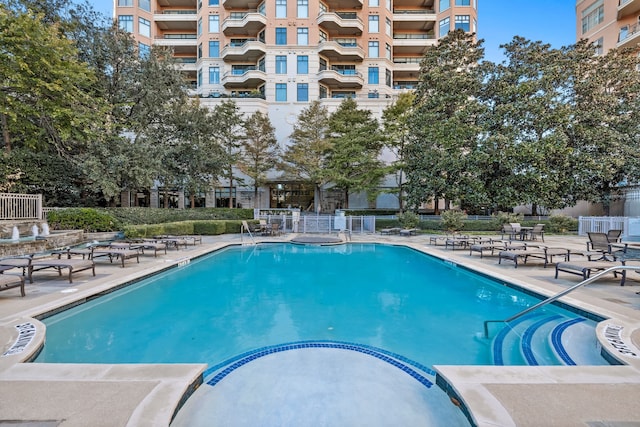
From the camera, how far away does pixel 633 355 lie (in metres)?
3.33

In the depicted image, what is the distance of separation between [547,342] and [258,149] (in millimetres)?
23590

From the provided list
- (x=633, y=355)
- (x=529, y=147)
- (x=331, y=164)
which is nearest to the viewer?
(x=633, y=355)

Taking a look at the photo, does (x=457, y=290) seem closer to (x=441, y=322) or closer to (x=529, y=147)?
(x=441, y=322)

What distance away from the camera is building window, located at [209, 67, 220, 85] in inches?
1243

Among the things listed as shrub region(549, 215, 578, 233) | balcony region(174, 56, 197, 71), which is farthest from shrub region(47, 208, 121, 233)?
shrub region(549, 215, 578, 233)

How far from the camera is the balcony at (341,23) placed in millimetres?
29239

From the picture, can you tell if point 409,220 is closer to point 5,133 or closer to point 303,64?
point 303,64

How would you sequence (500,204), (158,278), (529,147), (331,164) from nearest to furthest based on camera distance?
(158,278) < (529,147) < (500,204) < (331,164)

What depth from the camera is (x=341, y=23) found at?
97.9ft

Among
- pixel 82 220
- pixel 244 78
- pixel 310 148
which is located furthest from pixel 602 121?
pixel 82 220

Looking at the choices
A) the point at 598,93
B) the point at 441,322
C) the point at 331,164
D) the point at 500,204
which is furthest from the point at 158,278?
the point at 598,93

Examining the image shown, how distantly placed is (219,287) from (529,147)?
63.1ft

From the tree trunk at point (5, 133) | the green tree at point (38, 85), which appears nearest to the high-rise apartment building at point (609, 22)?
the green tree at point (38, 85)

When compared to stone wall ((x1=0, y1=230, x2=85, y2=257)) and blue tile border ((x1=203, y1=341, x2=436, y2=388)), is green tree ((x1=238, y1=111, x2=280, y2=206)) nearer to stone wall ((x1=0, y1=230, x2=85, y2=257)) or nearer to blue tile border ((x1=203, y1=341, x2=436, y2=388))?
stone wall ((x1=0, y1=230, x2=85, y2=257))
